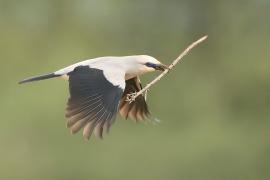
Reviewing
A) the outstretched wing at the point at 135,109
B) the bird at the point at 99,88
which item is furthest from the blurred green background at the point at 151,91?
the bird at the point at 99,88

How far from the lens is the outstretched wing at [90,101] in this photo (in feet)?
25.5

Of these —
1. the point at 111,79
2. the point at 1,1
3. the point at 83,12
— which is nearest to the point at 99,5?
the point at 83,12

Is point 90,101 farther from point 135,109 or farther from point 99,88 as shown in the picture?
point 135,109

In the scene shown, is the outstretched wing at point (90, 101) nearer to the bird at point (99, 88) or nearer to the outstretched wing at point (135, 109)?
the bird at point (99, 88)

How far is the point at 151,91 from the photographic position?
17188 millimetres

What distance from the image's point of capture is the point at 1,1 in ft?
69.1

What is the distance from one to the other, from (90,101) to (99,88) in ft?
0.57

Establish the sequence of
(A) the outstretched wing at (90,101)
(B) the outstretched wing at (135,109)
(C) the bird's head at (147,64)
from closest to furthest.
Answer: (A) the outstretched wing at (90,101) < (C) the bird's head at (147,64) < (B) the outstretched wing at (135,109)

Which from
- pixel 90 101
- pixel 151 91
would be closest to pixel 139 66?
pixel 90 101

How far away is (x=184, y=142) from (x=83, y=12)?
4.67 metres

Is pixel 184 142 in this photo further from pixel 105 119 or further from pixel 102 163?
pixel 105 119

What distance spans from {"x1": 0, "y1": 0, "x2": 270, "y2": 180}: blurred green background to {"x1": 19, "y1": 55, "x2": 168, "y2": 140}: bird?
717cm

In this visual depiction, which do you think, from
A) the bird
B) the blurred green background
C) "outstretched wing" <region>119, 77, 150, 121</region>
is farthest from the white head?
the blurred green background

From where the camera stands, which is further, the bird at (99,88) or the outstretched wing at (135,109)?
the outstretched wing at (135,109)
